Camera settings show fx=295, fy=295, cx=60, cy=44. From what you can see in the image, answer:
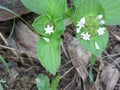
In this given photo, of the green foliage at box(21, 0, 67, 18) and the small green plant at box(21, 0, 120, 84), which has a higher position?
the green foliage at box(21, 0, 67, 18)

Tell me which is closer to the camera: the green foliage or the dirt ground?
the green foliage

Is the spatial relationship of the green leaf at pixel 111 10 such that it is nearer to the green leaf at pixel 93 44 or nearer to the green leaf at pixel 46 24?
the green leaf at pixel 93 44

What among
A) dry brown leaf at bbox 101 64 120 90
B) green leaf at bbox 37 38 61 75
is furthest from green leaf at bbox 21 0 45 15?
dry brown leaf at bbox 101 64 120 90

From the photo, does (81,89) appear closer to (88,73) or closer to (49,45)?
(88,73)

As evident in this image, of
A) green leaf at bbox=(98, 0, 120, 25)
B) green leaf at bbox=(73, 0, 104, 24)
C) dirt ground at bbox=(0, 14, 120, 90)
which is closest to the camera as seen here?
green leaf at bbox=(73, 0, 104, 24)

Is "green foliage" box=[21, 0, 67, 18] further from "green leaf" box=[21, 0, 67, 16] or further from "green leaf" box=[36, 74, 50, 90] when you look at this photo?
"green leaf" box=[36, 74, 50, 90]

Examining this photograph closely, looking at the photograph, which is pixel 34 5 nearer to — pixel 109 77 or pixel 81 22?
pixel 81 22
